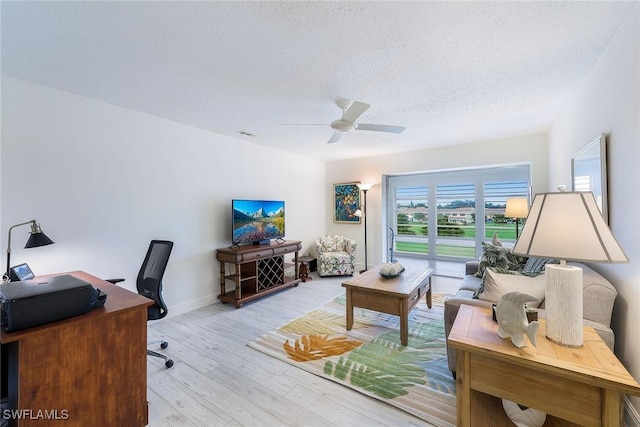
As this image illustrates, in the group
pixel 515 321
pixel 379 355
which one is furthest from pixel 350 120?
pixel 379 355

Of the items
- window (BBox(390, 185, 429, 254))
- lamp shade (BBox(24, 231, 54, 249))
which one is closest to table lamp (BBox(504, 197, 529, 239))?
window (BBox(390, 185, 429, 254))

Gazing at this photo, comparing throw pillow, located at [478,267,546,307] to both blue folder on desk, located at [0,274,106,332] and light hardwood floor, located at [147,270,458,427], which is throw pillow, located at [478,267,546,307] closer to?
light hardwood floor, located at [147,270,458,427]

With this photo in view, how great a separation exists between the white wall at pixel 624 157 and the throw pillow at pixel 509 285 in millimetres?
400

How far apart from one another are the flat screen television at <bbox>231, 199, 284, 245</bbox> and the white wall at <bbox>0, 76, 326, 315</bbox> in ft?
0.80

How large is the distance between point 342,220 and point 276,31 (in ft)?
14.6

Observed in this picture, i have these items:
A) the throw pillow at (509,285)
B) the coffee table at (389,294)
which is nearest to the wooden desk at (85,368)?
the coffee table at (389,294)

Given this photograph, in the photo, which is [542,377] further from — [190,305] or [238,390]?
[190,305]

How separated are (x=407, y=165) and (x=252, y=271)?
349 cm

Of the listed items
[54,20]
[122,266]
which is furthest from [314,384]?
[54,20]

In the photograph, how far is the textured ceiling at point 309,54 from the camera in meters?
1.47

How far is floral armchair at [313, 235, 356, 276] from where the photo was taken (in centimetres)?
492

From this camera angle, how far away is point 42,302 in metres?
1.25

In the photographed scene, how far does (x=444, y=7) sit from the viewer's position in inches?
56.4
